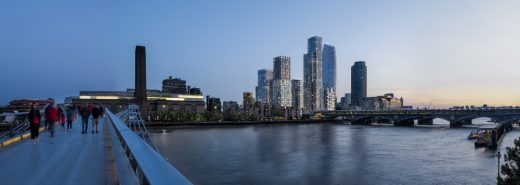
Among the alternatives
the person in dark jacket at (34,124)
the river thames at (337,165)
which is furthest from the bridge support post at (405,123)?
the person in dark jacket at (34,124)

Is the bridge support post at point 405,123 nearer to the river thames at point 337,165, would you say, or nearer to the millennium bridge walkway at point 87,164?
the river thames at point 337,165

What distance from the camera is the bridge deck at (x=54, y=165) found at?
8430 mm

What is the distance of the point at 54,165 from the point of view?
10.5 meters

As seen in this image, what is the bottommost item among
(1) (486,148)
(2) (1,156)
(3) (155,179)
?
(1) (486,148)

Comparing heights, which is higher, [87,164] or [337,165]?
[87,164]

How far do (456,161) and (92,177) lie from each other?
213 feet

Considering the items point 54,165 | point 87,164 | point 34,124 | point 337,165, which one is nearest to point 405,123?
point 337,165

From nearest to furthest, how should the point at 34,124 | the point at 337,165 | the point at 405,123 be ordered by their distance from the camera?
the point at 34,124, the point at 337,165, the point at 405,123

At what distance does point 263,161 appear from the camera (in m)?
61.2

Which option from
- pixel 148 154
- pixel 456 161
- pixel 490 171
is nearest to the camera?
pixel 148 154

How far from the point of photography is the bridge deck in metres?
8.43

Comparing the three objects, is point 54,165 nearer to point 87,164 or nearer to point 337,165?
point 87,164

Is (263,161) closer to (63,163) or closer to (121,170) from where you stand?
(63,163)

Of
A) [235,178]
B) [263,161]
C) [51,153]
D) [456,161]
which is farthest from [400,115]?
[51,153]
